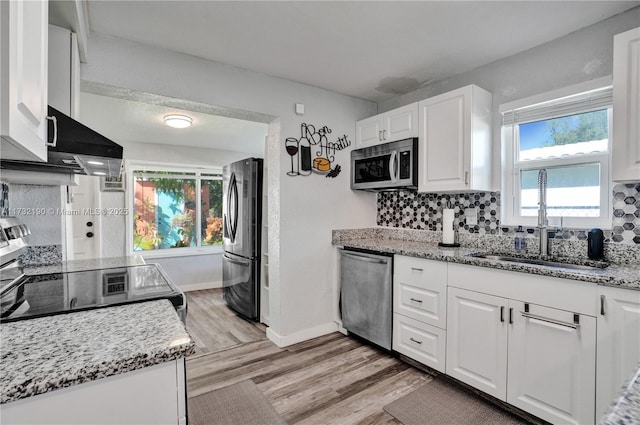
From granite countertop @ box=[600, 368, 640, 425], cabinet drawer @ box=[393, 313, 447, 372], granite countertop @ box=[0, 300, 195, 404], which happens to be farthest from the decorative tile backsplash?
granite countertop @ box=[0, 300, 195, 404]

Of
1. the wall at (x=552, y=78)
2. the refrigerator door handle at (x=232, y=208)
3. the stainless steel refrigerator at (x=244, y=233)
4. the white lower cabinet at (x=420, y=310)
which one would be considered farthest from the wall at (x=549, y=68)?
the refrigerator door handle at (x=232, y=208)

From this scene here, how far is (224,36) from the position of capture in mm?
2078

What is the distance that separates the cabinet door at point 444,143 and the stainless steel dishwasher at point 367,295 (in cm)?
72

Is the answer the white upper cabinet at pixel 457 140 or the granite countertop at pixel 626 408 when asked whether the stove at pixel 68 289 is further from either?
the white upper cabinet at pixel 457 140

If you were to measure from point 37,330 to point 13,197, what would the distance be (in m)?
1.40

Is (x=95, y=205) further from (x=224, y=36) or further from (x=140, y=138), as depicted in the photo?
(x=224, y=36)

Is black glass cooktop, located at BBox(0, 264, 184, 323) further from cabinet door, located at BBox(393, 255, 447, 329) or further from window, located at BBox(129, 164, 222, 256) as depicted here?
window, located at BBox(129, 164, 222, 256)

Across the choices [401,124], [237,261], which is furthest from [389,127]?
[237,261]

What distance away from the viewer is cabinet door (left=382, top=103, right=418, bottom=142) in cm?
263

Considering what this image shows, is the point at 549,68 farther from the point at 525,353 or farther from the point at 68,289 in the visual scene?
the point at 68,289

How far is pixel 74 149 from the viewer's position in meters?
1.26

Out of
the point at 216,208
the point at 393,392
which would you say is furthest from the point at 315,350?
the point at 216,208

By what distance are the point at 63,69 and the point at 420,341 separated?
2.74m

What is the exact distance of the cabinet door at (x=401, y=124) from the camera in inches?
104
